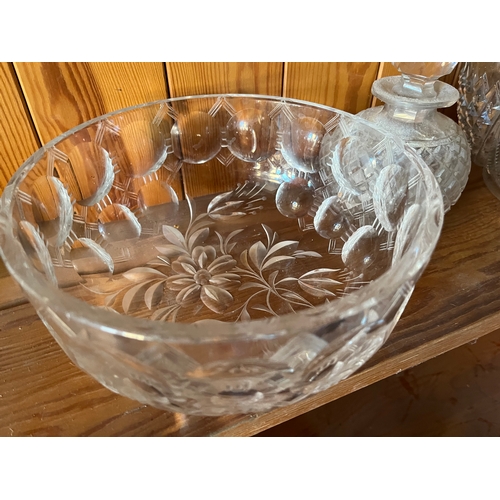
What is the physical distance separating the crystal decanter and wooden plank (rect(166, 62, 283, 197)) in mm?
116

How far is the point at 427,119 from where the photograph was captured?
466 mm

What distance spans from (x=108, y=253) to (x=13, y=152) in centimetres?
13

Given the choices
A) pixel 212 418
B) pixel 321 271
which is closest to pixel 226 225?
pixel 321 271

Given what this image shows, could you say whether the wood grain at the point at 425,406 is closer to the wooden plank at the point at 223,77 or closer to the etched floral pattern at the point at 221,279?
the etched floral pattern at the point at 221,279

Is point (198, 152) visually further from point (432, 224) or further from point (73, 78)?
point (432, 224)

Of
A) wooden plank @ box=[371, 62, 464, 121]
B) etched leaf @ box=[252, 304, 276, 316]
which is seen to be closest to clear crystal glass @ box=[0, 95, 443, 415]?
etched leaf @ box=[252, 304, 276, 316]

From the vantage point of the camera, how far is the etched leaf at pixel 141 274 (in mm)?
478

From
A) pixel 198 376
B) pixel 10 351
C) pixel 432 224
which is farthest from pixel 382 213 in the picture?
pixel 10 351

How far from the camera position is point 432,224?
0.30 meters

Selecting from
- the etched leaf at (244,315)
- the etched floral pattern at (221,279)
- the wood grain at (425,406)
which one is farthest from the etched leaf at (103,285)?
the wood grain at (425,406)

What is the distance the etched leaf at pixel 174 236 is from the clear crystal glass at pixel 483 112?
1.19 feet

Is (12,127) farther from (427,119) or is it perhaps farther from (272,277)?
(427,119)

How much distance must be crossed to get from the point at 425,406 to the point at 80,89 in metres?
0.56

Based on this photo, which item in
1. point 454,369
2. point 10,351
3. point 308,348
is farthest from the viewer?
point 454,369
